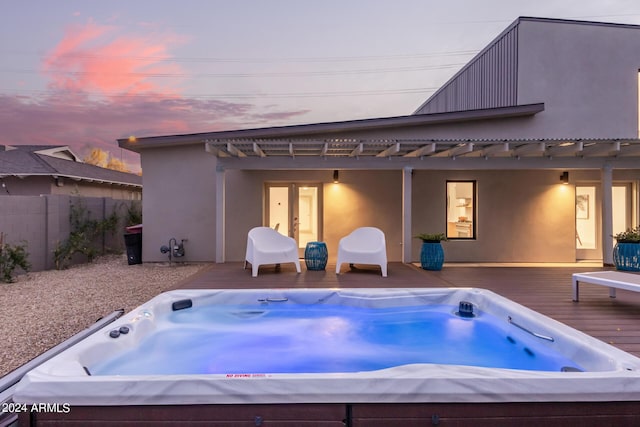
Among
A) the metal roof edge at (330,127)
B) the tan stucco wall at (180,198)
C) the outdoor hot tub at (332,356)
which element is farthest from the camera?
the tan stucco wall at (180,198)

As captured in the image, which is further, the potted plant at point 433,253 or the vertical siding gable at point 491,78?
the vertical siding gable at point 491,78

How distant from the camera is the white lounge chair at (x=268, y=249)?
6801mm

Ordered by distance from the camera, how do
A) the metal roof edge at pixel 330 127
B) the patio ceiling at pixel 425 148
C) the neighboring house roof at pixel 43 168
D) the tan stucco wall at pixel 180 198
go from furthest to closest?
the neighboring house roof at pixel 43 168
the tan stucco wall at pixel 180 198
the metal roof edge at pixel 330 127
the patio ceiling at pixel 425 148

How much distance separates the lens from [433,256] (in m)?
7.64

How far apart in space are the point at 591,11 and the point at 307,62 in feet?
37.2

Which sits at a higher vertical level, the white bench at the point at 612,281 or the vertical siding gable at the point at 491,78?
the vertical siding gable at the point at 491,78

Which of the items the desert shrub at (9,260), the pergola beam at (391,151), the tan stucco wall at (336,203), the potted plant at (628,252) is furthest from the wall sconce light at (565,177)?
the desert shrub at (9,260)

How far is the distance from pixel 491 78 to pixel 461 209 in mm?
4555

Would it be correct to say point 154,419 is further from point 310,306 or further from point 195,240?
point 195,240

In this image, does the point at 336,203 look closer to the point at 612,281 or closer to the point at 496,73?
the point at 612,281

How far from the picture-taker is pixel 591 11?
15.1 meters

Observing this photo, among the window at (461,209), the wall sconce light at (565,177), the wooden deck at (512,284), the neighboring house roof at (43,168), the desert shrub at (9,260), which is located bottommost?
the wooden deck at (512,284)

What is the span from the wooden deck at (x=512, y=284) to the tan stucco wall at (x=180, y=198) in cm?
169

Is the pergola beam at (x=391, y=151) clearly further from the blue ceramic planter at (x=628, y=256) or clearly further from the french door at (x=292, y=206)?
the blue ceramic planter at (x=628, y=256)
